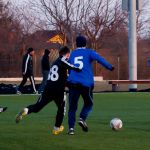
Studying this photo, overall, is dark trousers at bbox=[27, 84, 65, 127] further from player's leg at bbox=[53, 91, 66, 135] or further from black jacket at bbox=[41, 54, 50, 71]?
black jacket at bbox=[41, 54, 50, 71]

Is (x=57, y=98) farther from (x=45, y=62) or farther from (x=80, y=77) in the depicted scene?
(x=45, y=62)

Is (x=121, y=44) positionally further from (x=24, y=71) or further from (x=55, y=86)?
(x=55, y=86)

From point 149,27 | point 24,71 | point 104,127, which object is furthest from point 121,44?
point 104,127

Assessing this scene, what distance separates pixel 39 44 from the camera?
55.9 metres

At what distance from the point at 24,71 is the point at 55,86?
1443 centimetres

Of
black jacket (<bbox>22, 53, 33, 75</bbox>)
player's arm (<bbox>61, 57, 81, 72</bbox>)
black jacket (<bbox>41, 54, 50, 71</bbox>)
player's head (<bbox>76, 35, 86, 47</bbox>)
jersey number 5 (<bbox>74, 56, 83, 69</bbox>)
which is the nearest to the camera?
player's arm (<bbox>61, 57, 81, 72</bbox>)

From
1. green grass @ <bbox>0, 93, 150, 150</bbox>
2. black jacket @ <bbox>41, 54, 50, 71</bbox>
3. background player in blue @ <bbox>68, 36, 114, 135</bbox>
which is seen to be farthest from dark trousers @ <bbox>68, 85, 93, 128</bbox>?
black jacket @ <bbox>41, 54, 50, 71</bbox>

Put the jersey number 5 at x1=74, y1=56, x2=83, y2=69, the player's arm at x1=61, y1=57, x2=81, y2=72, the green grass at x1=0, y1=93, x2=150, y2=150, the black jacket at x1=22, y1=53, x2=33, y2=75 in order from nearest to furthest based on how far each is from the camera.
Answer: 1. the green grass at x1=0, y1=93, x2=150, y2=150
2. the player's arm at x1=61, y1=57, x2=81, y2=72
3. the jersey number 5 at x1=74, y1=56, x2=83, y2=69
4. the black jacket at x1=22, y1=53, x2=33, y2=75

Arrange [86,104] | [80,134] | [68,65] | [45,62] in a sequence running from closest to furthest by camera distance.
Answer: [68,65] → [80,134] → [86,104] → [45,62]

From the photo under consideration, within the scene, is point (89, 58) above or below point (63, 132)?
above

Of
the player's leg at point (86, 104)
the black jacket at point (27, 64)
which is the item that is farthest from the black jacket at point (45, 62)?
the player's leg at point (86, 104)

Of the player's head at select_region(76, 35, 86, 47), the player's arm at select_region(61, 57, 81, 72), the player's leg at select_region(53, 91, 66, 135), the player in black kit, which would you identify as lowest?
the player's leg at select_region(53, 91, 66, 135)

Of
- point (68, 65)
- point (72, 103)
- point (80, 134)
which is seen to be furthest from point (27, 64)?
point (68, 65)

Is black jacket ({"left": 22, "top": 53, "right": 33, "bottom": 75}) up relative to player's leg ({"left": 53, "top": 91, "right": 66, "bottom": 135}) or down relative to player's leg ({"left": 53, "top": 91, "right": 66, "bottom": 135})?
up
